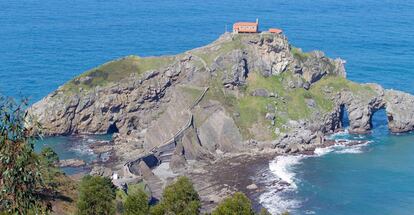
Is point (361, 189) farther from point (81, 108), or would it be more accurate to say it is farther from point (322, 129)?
point (81, 108)

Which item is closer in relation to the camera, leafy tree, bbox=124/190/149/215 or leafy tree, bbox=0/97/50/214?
leafy tree, bbox=0/97/50/214

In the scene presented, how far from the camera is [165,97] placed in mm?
128250

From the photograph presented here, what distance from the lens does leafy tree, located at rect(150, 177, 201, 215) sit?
6075cm

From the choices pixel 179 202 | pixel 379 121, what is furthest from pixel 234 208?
pixel 379 121

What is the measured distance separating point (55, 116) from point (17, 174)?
99180mm

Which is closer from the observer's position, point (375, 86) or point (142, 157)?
point (142, 157)

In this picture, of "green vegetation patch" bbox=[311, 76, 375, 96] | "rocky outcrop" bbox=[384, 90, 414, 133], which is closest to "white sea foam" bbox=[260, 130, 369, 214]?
"green vegetation patch" bbox=[311, 76, 375, 96]

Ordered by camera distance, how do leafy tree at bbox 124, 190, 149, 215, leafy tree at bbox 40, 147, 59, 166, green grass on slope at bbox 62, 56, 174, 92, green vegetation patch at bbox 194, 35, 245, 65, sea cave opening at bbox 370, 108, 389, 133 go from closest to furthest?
leafy tree at bbox 124, 190, 149, 215, leafy tree at bbox 40, 147, 59, 166, green vegetation patch at bbox 194, 35, 245, 65, green grass on slope at bbox 62, 56, 174, 92, sea cave opening at bbox 370, 108, 389, 133

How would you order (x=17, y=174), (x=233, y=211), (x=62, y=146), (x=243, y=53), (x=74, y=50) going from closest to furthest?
(x=17, y=174) < (x=233, y=211) < (x=62, y=146) < (x=243, y=53) < (x=74, y=50)

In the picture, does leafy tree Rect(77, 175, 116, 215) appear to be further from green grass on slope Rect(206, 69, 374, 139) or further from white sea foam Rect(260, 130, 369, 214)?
green grass on slope Rect(206, 69, 374, 139)

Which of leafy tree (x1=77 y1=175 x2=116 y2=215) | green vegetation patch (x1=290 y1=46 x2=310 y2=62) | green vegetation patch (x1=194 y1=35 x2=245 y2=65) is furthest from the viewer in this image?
green vegetation patch (x1=290 y1=46 x2=310 y2=62)

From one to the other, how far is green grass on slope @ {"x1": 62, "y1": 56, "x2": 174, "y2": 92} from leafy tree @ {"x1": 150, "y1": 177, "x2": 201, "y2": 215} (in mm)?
66353

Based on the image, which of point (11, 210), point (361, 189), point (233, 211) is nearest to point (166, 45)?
point (361, 189)

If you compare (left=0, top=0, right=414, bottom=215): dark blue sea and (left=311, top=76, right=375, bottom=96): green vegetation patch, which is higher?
(left=311, top=76, right=375, bottom=96): green vegetation patch
